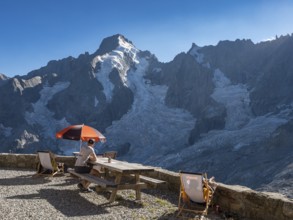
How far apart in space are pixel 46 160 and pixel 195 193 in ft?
25.0

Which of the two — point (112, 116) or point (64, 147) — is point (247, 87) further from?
point (64, 147)

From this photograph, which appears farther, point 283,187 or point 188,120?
point 188,120

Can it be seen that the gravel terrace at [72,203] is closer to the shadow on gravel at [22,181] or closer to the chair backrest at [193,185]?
the shadow on gravel at [22,181]

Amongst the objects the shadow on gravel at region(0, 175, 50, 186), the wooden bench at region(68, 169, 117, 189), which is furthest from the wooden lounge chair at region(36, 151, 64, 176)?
the wooden bench at region(68, 169, 117, 189)

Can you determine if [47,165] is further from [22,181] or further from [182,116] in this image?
[182,116]

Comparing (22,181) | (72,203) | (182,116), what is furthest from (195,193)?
(182,116)

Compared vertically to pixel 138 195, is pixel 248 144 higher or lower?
lower

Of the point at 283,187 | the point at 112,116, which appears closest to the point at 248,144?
the point at 283,187

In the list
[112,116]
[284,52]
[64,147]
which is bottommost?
[64,147]

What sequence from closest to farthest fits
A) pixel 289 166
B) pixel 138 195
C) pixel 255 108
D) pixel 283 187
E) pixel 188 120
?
pixel 138 195
pixel 283 187
pixel 289 166
pixel 255 108
pixel 188 120

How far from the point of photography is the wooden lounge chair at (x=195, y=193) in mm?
9281

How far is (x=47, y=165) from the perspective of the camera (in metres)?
15.3

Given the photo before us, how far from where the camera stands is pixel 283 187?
72750 millimetres

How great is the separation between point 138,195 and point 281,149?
106 meters
